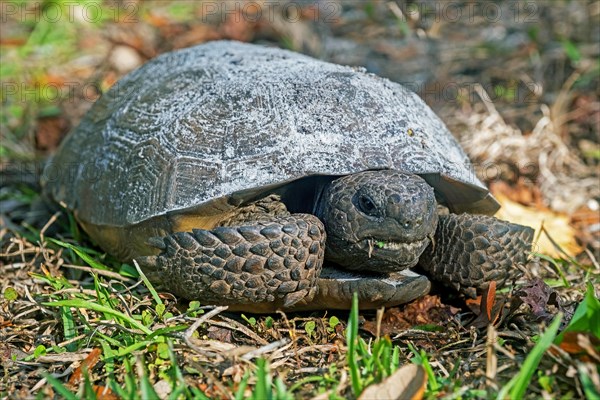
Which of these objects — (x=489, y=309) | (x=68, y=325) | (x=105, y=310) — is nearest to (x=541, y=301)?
(x=489, y=309)

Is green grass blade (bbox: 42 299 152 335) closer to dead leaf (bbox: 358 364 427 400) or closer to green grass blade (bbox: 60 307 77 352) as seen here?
green grass blade (bbox: 60 307 77 352)

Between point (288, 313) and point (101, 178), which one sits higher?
point (101, 178)

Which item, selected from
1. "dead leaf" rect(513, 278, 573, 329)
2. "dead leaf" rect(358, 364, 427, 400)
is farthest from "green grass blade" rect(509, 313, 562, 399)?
"dead leaf" rect(513, 278, 573, 329)

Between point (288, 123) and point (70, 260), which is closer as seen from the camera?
point (288, 123)

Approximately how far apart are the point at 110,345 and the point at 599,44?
5663 mm

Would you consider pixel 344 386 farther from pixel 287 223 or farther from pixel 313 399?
pixel 287 223

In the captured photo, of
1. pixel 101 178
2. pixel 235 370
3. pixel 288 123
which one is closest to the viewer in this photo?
pixel 235 370

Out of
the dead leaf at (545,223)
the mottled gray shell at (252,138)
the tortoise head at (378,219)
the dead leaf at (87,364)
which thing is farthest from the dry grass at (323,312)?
the mottled gray shell at (252,138)

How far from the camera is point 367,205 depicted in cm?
311

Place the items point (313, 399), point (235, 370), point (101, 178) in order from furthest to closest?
1. point (101, 178)
2. point (235, 370)
3. point (313, 399)

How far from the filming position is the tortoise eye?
121 inches

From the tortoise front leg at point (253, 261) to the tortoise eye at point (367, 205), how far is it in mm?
214

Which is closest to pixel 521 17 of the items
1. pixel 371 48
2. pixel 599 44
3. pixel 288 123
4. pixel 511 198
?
pixel 599 44

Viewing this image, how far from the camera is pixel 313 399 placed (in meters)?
2.51
